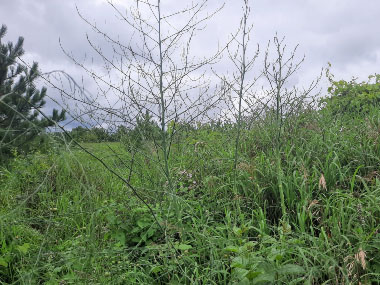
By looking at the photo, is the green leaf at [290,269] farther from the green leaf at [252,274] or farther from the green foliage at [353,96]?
the green foliage at [353,96]

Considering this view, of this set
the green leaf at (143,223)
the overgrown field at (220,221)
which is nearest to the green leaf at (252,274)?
the overgrown field at (220,221)

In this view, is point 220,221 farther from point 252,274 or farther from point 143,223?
point 252,274

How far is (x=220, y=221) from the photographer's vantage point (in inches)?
127

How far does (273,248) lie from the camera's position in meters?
2.20

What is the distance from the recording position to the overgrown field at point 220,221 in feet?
6.91

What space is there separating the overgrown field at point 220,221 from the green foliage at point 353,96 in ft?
4.10

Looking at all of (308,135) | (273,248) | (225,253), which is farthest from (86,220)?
(308,135)

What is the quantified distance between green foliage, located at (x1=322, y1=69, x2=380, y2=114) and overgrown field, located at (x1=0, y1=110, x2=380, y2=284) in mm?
1250

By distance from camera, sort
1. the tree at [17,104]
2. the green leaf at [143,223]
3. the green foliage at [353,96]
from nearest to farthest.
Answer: the tree at [17,104]
the green leaf at [143,223]
the green foliage at [353,96]

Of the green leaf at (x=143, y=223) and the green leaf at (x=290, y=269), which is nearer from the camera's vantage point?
the green leaf at (x=290, y=269)

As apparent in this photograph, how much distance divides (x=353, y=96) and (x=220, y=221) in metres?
4.69

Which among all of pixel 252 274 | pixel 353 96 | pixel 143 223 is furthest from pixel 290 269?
pixel 353 96

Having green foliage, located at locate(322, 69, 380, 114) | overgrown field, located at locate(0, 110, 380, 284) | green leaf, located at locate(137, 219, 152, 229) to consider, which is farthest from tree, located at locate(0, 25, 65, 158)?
green foliage, located at locate(322, 69, 380, 114)

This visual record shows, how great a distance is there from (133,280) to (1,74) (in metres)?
4.29
